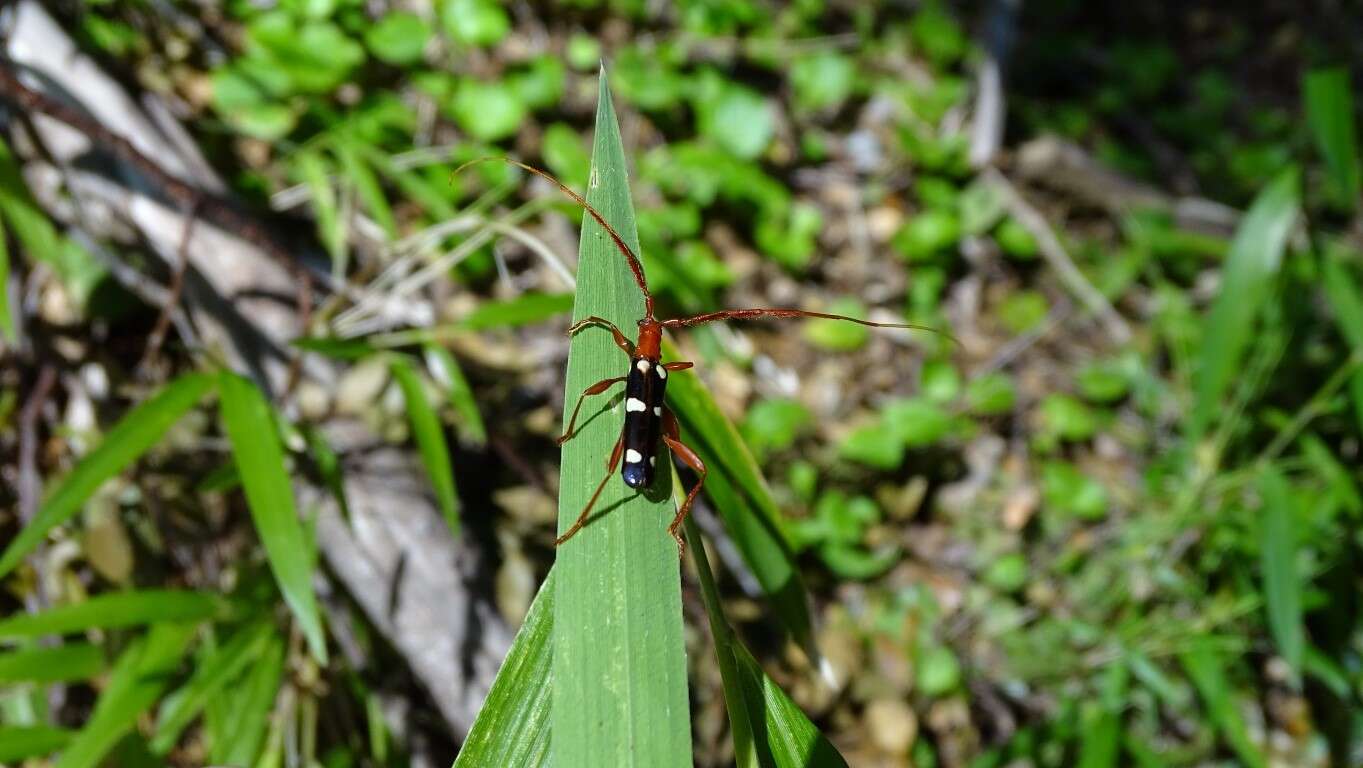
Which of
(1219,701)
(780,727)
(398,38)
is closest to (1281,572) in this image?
(1219,701)

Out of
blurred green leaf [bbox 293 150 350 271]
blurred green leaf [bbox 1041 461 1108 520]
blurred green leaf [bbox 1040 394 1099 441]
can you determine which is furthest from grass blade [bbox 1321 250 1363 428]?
blurred green leaf [bbox 293 150 350 271]

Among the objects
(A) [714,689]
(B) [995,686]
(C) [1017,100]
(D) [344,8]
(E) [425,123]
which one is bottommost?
(B) [995,686]

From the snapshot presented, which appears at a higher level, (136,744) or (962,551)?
(136,744)

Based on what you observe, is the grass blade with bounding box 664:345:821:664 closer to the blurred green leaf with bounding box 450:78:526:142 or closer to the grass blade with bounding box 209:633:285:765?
the grass blade with bounding box 209:633:285:765

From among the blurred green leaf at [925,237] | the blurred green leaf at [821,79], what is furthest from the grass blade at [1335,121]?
the blurred green leaf at [821,79]

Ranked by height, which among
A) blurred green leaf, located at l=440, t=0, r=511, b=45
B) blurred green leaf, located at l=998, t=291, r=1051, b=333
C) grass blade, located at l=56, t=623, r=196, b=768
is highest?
blurred green leaf, located at l=440, t=0, r=511, b=45

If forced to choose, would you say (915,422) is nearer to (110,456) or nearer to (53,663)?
(110,456)

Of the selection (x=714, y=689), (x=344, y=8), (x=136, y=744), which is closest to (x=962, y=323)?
(x=714, y=689)

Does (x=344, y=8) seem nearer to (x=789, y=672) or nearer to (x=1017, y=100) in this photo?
(x=789, y=672)
